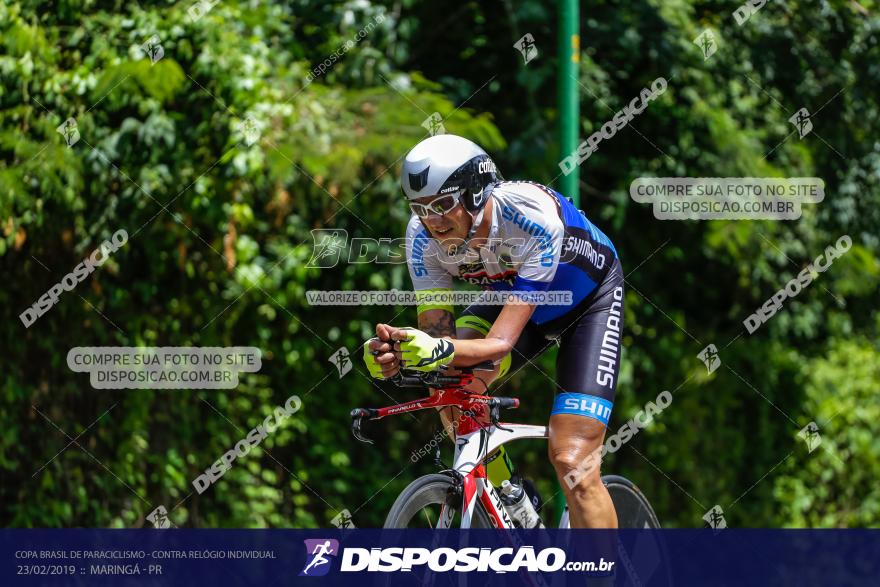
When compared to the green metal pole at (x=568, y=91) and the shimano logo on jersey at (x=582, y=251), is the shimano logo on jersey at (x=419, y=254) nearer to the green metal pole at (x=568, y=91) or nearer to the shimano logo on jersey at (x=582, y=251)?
the shimano logo on jersey at (x=582, y=251)

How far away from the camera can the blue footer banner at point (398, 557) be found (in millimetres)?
4234

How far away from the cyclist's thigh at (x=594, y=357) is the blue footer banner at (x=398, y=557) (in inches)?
18.8

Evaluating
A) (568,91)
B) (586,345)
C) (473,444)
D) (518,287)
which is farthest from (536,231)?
(568,91)

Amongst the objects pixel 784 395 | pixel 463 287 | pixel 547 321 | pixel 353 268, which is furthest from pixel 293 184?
pixel 784 395

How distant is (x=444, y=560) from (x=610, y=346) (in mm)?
1056

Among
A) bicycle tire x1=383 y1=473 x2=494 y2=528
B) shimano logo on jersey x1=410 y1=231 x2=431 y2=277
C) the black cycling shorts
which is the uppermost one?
shimano logo on jersey x1=410 y1=231 x2=431 y2=277

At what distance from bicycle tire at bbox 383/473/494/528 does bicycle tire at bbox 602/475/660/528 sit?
82cm

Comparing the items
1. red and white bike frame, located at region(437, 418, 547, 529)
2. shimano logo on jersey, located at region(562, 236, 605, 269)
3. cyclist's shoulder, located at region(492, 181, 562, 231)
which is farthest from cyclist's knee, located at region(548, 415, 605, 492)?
cyclist's shoulder, located at region(492, 181, 562, 231)

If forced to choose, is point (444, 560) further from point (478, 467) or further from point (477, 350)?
point (477, 350)

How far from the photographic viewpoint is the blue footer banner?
4.23 metres

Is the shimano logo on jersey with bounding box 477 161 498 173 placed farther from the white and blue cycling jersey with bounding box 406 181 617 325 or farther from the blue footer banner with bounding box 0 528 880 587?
the blue footer banner with bounding box 0 528 880 587

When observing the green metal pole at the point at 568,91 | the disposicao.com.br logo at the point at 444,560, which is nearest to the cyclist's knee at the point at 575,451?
the disposicao.com.br logo at the point at 444,560

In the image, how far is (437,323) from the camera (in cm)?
452

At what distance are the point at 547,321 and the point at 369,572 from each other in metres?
1.18
